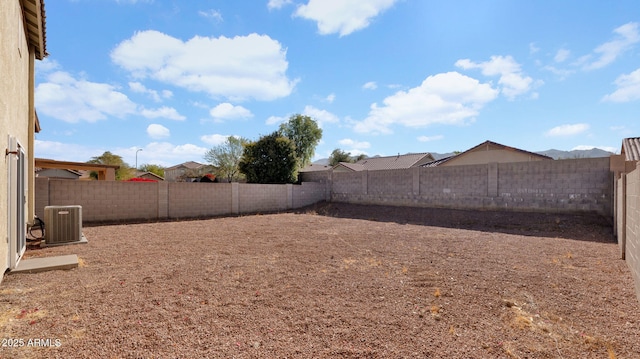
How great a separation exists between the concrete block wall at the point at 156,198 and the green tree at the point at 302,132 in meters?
16.7

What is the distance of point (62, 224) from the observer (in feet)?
22.1

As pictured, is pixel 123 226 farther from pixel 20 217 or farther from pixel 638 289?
pixel 638 289

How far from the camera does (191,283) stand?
419cm

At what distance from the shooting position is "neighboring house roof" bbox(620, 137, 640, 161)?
8509 mm

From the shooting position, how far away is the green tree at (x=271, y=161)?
18828mm

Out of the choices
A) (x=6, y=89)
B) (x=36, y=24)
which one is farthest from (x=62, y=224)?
(x=36, y=24)

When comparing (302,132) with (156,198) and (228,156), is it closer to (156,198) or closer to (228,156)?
(228,156)

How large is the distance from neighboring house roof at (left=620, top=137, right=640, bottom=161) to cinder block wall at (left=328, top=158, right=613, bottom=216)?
0.65 m

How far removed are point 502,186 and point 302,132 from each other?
23101 mm

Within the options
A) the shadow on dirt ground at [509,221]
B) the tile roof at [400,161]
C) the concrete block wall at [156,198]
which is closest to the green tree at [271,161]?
the concrete block wall at [156,198]

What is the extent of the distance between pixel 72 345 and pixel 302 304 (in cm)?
214

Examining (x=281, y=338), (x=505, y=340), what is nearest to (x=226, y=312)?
(x=281, y=338)

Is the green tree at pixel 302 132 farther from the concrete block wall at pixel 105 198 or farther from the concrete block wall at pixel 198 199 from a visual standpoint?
the concrete block wall at pixel 105 198

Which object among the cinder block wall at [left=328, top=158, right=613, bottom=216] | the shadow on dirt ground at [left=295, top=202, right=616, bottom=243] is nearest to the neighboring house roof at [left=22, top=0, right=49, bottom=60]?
the shadow on dirt ground at [left=295, top=202, right=616, bottom=243]
